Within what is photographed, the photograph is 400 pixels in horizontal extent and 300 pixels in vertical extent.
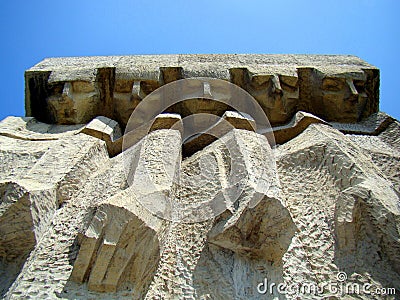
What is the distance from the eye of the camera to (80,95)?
Answer: 385 centimetres

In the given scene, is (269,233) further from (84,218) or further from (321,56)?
(321,56)

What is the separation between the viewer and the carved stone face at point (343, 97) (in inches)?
156

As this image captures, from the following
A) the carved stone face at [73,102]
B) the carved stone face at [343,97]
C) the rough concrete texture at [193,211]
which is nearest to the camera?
the rough concrete texture at [193,211]

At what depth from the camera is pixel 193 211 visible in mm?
2611

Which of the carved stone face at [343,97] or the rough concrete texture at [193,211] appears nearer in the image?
the rough concrete texture at [193,211]

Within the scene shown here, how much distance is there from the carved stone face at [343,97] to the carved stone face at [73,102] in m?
2.14

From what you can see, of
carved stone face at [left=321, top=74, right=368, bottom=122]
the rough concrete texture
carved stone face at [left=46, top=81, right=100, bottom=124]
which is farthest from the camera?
carved stone face at [left=321, top=74, right=368, bottom=122]

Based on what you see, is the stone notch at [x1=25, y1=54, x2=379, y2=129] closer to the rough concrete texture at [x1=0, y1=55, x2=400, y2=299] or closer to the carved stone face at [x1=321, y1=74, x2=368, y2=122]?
the carved stone face at [x1=321, y1=74, x2=368, y2=122]

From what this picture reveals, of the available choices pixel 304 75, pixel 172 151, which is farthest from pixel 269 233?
pixel 304 75

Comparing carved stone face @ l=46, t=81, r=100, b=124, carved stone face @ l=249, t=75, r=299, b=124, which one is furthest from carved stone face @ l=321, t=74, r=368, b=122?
carved stone face @ l=46, t=81, r=100, b=124

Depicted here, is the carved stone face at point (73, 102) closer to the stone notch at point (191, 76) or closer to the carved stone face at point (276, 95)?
the stone notch at point (191, 76)

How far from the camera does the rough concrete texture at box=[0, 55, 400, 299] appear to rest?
2.06 m

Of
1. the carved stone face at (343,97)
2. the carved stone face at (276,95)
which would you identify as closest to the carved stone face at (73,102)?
the carved stone face at (276,95)

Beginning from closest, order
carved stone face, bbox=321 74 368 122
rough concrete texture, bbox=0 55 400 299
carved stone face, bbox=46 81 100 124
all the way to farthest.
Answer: rough concrete texture, bbox=0 55 400 299, carved stone face, bbox=46 81 100 124, carved stone face, bbox=321 74 368 122
